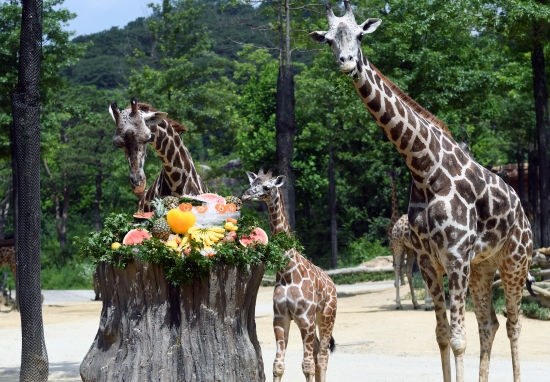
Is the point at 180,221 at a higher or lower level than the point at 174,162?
lower

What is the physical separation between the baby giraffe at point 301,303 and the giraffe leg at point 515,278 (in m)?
2.06

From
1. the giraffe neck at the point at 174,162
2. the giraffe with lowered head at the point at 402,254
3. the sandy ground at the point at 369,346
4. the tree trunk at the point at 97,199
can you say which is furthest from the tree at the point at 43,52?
the tree trunk at the point at 97,199

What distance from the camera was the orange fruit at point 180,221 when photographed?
6.46 meters

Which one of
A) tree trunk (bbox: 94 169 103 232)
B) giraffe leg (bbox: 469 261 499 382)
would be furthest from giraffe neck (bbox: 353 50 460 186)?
tree trunk (bbox: 94 169 103 232)

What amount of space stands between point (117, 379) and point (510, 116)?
27.6 m

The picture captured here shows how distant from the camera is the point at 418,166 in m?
8.06

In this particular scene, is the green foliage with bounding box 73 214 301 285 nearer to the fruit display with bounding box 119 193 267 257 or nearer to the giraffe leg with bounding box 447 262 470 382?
the fruit display with bounding box 119 193 267 257

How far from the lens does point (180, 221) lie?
6473 mm

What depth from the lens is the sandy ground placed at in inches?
434

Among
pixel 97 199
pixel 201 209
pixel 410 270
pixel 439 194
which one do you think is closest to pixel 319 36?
pixel 439 194

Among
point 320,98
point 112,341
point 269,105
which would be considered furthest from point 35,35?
point 269,105

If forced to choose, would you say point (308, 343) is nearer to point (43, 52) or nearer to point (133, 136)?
point (133, 136)

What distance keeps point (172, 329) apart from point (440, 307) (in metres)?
3.19

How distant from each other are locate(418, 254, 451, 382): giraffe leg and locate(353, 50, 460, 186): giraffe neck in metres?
0.89
